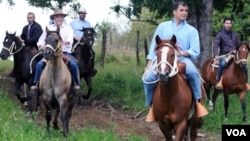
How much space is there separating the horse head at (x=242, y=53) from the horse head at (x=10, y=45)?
594 cm

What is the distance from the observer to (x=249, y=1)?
17.0 metres

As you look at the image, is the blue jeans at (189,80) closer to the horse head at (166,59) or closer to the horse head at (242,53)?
the horse head at (166,59)

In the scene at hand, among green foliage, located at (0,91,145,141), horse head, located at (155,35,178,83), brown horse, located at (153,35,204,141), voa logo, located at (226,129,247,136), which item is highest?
horse head, located at (155,35,178,83)

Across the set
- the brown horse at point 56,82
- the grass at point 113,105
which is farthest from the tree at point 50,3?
the brown horse at point 56,82

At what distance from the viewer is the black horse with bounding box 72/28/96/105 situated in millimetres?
14348

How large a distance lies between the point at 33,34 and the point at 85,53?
1.84 meters

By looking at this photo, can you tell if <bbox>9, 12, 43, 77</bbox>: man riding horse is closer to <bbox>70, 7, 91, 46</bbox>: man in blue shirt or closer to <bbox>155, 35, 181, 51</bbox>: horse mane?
<bbox>70, 7, 91, 46</bbox>: man in blue shirt

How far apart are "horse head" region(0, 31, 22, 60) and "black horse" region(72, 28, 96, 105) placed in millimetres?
2015

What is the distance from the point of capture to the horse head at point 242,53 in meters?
12.0

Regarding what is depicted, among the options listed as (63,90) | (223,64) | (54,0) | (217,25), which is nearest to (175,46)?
(63,90)

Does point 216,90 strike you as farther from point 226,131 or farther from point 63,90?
point 226,131

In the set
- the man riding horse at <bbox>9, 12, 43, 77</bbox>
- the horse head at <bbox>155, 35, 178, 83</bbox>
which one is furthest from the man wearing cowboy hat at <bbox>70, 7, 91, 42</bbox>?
the horse head at <bbox>155, 35, 178, 83</bbox>

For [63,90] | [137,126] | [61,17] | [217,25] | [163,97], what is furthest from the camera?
[217,25]

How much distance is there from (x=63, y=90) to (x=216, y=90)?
237 inches
